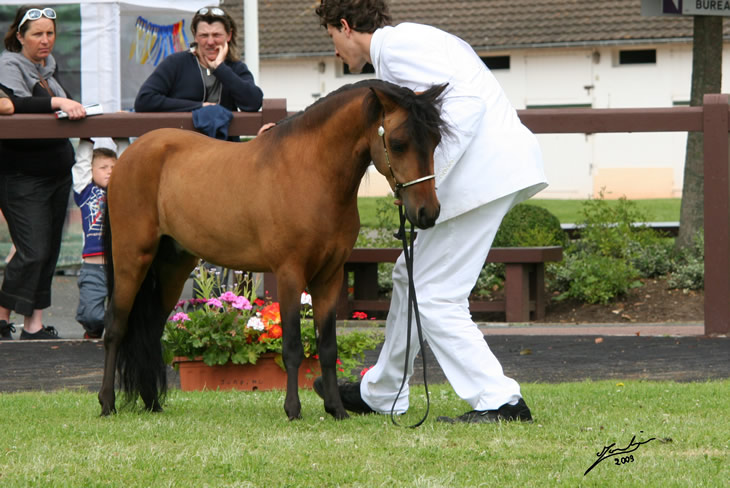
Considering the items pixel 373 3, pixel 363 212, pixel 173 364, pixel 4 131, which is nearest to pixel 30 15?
pixel 4 131

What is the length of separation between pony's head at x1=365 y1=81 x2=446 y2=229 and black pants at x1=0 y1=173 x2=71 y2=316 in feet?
15.2

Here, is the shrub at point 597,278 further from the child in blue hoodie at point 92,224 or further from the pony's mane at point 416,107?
the pony's mane at point 416,107

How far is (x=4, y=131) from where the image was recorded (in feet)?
28.1

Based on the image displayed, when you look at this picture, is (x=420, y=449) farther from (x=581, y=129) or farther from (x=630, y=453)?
(x=581, y=129)

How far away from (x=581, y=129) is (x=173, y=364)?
385cm

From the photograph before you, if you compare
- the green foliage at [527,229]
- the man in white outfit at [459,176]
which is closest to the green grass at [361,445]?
the man in white outfit at [459,176]

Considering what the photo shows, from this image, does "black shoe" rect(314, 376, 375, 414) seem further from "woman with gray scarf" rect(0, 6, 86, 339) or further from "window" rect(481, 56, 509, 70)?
"window" rect(481, 56, 509, 70)

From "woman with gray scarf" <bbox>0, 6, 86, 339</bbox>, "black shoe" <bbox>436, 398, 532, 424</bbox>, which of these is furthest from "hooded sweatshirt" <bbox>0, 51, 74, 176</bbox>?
"black shoe" <bbox>436, 398, 532, 424</bbox>

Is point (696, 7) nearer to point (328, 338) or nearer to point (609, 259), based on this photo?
point (609, 259)

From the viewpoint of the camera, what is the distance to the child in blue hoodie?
29.5 ft

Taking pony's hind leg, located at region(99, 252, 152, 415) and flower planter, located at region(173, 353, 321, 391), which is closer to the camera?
pony's hind leg, located at region(99, 252, 152, 415)

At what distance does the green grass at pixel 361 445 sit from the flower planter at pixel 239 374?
56cm

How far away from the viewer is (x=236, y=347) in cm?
675

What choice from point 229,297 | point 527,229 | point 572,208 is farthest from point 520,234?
point 572,208
